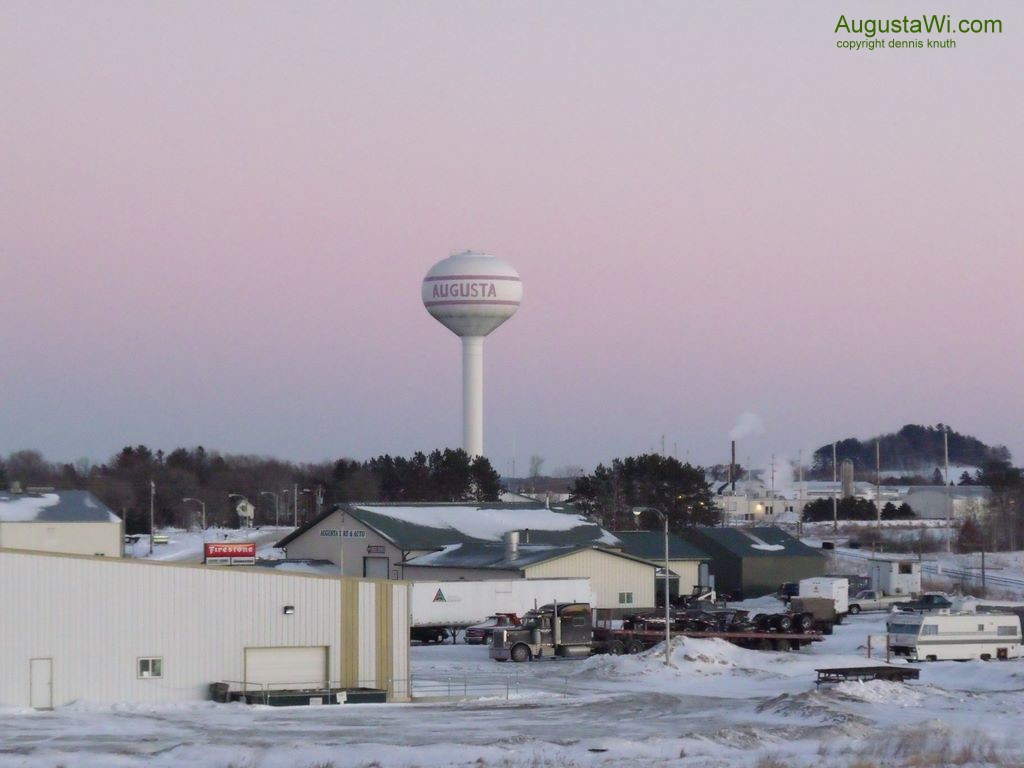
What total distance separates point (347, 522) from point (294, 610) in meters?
41.3

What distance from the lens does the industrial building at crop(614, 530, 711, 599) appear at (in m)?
90.6

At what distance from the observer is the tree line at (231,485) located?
131500 millimetres

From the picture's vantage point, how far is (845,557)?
12475 cm

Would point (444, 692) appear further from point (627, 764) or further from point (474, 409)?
point (474, 409)

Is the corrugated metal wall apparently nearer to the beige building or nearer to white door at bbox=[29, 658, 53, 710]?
the beige building

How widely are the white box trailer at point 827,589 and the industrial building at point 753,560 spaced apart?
15381mm

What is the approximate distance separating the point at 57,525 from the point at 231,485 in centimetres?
11133

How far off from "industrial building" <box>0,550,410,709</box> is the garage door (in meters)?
0.03

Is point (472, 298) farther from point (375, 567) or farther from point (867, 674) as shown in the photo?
point (867, 674)

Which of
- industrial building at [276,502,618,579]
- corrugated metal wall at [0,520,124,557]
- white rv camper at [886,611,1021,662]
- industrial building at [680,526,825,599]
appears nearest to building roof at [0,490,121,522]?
corrugated metal wall at [0,520,124,557]

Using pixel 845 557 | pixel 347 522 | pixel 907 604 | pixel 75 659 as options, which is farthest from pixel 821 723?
pixel 845 557

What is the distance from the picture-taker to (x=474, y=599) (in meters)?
69.8

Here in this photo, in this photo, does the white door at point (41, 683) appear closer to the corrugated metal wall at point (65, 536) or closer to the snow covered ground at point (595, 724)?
the snow covered ground at point (595, 724)

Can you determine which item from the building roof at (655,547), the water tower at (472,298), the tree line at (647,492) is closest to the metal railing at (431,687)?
the building roof at (655,547)
